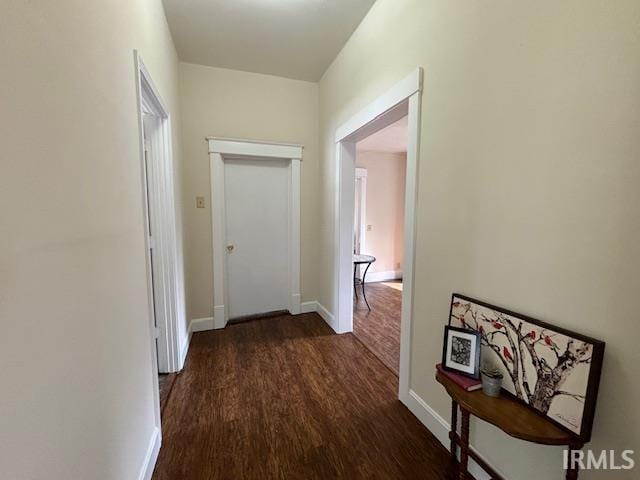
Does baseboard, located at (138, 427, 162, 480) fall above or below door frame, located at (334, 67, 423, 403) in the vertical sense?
below

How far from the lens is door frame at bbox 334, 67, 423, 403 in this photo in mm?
1799

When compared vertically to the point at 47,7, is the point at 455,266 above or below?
below

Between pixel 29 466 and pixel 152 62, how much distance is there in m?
2.04

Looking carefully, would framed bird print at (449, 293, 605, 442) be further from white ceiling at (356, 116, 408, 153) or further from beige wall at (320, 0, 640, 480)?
white ceiling at (356, 116, 408, 153)

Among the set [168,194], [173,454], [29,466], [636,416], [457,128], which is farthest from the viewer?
[168,194]

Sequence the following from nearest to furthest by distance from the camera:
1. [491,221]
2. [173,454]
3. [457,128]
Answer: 1. [491,221]
2. [457,128]
3. [173,454]

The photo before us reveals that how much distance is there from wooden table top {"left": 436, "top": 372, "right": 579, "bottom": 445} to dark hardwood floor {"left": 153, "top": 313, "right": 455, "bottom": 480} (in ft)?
1.89

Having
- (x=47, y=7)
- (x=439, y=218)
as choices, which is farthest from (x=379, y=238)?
(x=47, y=7)

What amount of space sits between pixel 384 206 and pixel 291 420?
4.51 metres

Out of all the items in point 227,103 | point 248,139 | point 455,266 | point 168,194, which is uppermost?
point 227,103

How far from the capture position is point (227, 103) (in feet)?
10.2

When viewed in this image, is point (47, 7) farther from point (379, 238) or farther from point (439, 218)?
point (379, 238)

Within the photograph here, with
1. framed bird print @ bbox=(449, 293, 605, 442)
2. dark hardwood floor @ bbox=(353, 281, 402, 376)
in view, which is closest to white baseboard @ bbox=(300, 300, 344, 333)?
dark hardwood floor @ bbox=(353, 281, 402, 376)

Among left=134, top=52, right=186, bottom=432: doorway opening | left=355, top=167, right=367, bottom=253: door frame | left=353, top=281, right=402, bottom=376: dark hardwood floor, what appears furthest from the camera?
left=355, top=167, right=367, bottom=253: door frame
